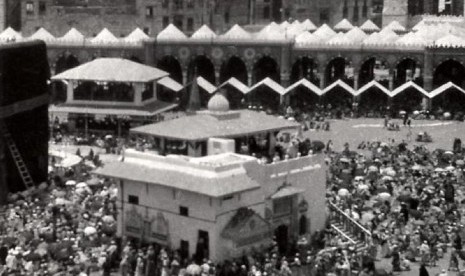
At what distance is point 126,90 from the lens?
60.5 m

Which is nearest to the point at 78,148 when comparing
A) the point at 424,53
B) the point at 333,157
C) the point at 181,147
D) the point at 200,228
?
the point at 333,157

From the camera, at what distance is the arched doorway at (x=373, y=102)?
64750mm

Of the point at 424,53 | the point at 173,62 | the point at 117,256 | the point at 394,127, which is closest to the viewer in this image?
the point at 117,256

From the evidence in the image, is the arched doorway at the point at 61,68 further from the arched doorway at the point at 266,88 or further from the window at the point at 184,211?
the window at the point at 184,211

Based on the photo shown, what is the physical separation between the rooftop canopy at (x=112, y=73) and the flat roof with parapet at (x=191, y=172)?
977 inches

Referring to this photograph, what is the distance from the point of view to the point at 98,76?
2352 inches

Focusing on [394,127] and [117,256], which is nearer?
[117,256]

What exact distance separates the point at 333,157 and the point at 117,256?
64.7 ft

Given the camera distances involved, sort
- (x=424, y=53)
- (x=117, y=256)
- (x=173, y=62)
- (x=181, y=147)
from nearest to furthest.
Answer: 1. (x=117, y=256)
2. (x=181, y=147)
3. (x=424, y=53)
4. (x=173, y=62)

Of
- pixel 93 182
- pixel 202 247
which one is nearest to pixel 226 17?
pixel 93 182

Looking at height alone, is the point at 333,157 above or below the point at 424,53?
below

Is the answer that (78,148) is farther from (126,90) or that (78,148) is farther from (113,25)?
(113,25)

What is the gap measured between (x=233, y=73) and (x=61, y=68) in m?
14.4

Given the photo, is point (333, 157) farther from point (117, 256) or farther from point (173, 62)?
point (173, 62)
